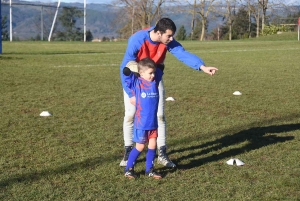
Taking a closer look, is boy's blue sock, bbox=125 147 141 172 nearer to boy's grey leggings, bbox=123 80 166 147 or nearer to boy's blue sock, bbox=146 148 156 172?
boy's blue sock, bbox=146 148 156 172

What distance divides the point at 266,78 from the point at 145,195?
1010 cm

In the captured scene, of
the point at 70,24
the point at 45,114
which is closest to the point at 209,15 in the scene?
the point at 70,24

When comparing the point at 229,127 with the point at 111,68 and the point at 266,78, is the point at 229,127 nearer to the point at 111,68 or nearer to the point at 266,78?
the point at 266,78

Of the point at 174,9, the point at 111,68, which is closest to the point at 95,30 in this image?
the point at 174,9

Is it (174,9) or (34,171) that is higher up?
(174,9)

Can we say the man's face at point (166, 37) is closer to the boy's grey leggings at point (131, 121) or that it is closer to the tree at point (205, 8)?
the boy's grey leggings at point (131, 121)

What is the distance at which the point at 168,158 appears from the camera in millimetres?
5684

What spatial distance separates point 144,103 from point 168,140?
1775 millimetres

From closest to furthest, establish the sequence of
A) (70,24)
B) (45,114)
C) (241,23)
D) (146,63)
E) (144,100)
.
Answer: (146,63) < (144,100) < (45,114) < (70,24) < (241,23)

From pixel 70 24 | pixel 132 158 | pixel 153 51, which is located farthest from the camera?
pixel 70 24

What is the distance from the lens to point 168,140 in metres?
6.79

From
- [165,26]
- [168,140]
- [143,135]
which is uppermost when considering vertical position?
[165,26]

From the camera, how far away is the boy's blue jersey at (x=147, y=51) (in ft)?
17.2

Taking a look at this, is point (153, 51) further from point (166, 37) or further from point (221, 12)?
point (221, 12)
